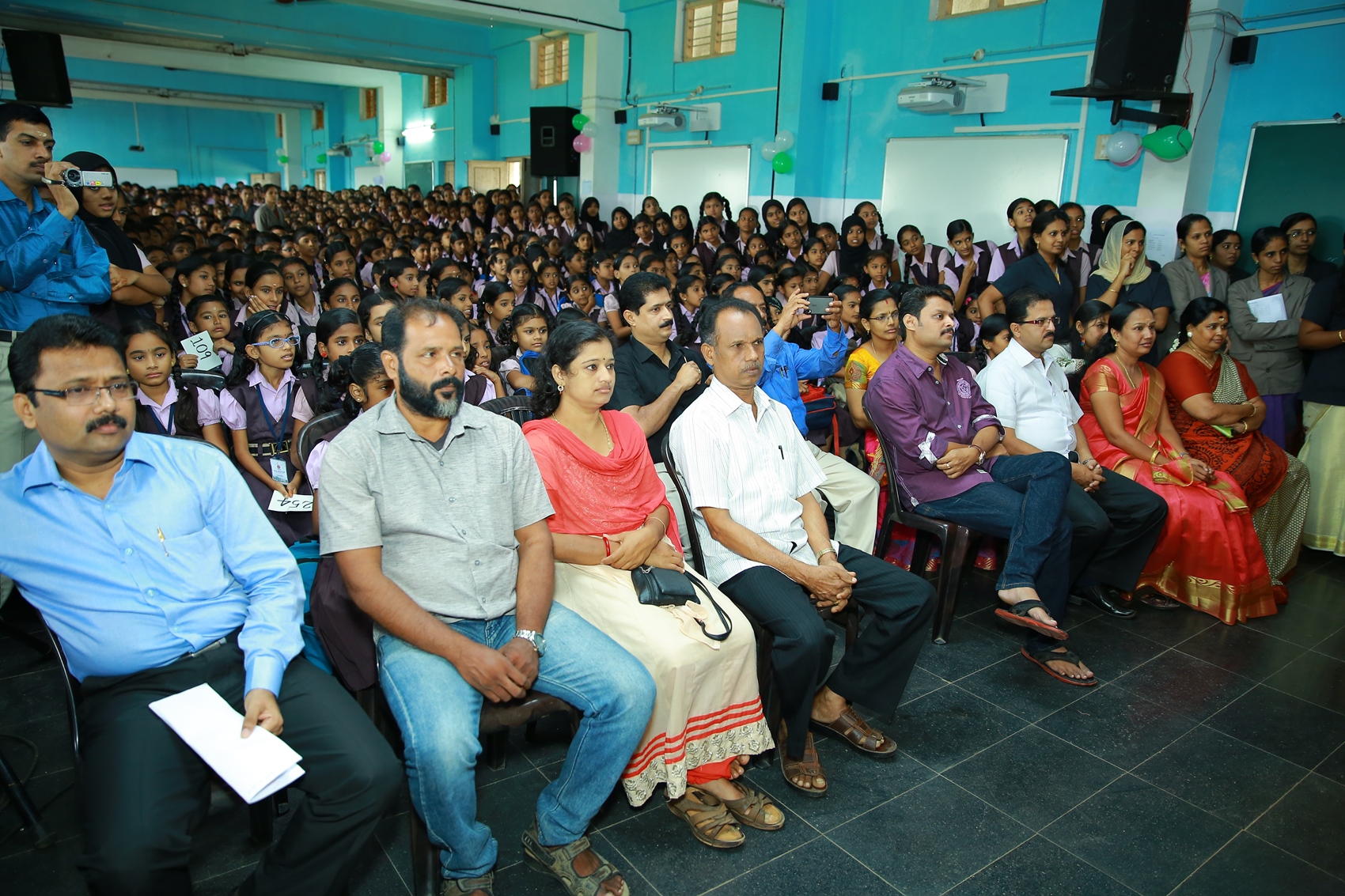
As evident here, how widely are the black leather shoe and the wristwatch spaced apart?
2490 millimetres

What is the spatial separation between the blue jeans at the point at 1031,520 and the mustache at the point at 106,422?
2449 mm

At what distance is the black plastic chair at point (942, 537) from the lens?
2.97m

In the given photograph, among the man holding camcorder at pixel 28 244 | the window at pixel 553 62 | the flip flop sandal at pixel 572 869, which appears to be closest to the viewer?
the flip flop sandal at pixel 572 869

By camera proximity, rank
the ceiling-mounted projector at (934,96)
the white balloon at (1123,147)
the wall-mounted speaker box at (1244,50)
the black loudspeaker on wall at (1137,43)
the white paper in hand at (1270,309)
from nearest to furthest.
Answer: the white paper in hand at (1270,309) → the black loudspeaker on wall at (1137,43) → the wall-mounted speaker box at (1244,50) → the white balloon at (1123,147) → the ceiling-mounted projector at (934,96)

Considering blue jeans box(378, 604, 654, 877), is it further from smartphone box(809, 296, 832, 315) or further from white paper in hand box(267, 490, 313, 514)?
smartphone box(809, 296, 832, 315)

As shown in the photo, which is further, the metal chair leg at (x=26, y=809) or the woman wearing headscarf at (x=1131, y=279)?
the woman wearing headscarf at (x=1131, y=279)

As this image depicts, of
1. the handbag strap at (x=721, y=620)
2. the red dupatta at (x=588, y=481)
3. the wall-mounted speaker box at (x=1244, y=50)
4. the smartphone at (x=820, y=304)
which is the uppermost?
the wall-mounted speaker box at (x=1244, y=50)

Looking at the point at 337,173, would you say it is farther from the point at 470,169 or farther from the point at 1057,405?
the point at 1057,405

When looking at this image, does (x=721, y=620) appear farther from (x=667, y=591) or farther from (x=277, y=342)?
(x=277, y=342)

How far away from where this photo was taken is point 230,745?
150 cm

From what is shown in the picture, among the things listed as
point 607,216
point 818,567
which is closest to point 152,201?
point 607,216

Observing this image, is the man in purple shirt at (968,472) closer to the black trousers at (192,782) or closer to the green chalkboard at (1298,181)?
the black trousers at (192,782)

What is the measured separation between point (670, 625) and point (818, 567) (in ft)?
1.63

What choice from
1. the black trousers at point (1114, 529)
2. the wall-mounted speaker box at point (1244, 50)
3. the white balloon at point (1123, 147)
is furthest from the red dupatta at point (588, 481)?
the wall-mounted speaker box at point (1244, 50)
